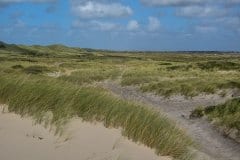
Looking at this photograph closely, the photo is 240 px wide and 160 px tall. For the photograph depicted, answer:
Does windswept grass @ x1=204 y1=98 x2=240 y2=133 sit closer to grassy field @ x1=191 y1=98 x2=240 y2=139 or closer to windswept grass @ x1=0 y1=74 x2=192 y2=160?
grassy field @ x1=191 y1=98 x2=240 y2=139

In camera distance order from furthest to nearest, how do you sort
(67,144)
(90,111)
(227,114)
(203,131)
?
(227,114), (203,131), (90,111), (67,144)

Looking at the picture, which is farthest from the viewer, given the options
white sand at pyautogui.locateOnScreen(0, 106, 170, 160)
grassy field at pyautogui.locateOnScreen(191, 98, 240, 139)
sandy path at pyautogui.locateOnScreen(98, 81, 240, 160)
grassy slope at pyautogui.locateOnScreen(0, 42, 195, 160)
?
grassy field at pyautogui.locateOnScreen(191, 98, 240, 139)

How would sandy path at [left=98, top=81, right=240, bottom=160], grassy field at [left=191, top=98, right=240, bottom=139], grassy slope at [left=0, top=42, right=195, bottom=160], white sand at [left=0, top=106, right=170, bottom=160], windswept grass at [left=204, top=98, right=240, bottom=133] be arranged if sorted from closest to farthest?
white sand at [left=0, top=106, right=170, bottom=160]
grassy slope at [left=0, top=42, right=195, bottom=160]
sandy path at [left=98, top=81, right=240, bottom=160]
grassy field at [left=191, top=98, right=240, bottom=139]
windswept grass at [left=204, top=98, right=240, bottom=133]

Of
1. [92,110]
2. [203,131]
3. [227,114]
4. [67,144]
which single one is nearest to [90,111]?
[92,110]

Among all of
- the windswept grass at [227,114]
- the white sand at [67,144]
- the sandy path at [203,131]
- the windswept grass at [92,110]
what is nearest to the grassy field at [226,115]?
the windswept grass at [227,114]

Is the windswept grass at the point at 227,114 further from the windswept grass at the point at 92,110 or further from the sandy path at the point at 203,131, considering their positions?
the windswept grass at the point at 92,110

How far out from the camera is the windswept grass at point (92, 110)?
8398 millimetres

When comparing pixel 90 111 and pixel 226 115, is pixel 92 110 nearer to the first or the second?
pixel 90 111

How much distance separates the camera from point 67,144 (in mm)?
7562

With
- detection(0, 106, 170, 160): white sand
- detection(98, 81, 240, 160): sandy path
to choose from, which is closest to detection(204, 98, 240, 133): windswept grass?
detection(98, 81, 240, 160): sandy path

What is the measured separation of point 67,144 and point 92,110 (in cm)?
191

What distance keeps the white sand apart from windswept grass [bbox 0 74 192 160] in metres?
0.21

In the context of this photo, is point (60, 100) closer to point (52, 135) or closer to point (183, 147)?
point (52, 135)

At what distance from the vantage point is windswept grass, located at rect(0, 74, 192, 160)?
8398mm
